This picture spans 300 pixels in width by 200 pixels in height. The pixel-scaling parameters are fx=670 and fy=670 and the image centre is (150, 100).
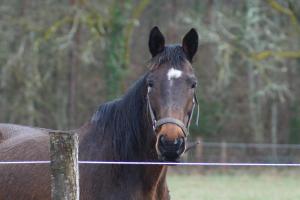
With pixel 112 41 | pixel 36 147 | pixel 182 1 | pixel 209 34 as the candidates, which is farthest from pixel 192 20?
pixel 36 147

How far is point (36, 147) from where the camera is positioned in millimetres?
6512

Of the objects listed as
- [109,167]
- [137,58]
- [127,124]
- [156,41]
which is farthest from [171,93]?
[137,58]

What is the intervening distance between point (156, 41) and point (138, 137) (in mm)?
849

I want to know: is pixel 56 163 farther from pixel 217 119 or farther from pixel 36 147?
pixel 217 119

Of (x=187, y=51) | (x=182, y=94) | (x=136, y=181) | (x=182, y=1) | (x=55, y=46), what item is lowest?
(x=136, y=181)

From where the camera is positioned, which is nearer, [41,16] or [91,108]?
[41,16]

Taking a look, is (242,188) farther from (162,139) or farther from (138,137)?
(162,139)

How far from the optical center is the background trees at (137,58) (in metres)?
25.8

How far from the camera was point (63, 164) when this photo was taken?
4848 millimetres

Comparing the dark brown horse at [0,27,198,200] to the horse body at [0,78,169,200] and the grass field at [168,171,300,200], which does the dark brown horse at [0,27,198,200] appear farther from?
the grass field at [168,171,300,200]

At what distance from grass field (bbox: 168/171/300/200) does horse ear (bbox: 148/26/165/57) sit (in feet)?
27.6

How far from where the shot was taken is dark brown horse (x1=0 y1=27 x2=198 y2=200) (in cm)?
534

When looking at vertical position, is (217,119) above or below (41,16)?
below

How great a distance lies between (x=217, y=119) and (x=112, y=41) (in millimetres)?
7882
